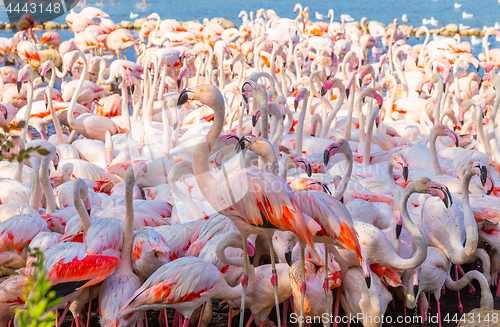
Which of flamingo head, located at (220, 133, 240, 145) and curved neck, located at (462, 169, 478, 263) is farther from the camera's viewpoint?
curved neck, located at (462, 169, 478, 263)

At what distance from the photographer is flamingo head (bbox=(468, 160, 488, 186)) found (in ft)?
13.1

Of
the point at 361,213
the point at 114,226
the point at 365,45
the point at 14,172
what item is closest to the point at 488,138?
the point at 361,213

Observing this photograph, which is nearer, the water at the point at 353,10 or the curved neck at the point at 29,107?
the curved neck at the point at 29,107

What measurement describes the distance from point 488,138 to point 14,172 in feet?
17.5

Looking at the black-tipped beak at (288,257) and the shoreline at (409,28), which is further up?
the shoreline at (409,28)

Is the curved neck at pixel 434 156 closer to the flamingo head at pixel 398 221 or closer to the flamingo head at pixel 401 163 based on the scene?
the flamingo head at pixel 401 163

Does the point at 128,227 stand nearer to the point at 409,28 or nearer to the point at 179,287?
the point at 179,287

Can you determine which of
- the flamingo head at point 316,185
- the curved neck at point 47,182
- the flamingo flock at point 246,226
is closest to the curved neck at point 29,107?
the flamingo flock at point 246,226

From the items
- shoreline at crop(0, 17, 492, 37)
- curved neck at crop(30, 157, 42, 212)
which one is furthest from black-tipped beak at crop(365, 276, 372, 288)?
shoreline at crop(0, 17, 492, 37)

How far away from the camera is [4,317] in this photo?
3412mm

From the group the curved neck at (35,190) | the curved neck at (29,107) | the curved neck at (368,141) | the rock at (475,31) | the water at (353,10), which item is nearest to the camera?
the curved neck at (35,190)

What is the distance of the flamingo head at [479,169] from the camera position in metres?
3.99

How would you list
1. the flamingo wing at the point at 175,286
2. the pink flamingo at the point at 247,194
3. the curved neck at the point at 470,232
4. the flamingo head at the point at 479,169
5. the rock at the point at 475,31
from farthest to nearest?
the rock at the point at 475,31 < the flamingo head at the point at 479,169 < the curved neck at the point at 470,232 < the flamingo wing at the point at 175,286 < the pink flamingo at the point at 247,194

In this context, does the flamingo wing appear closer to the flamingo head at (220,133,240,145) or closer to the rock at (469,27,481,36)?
the flamingo head at (220,133,240,145)
